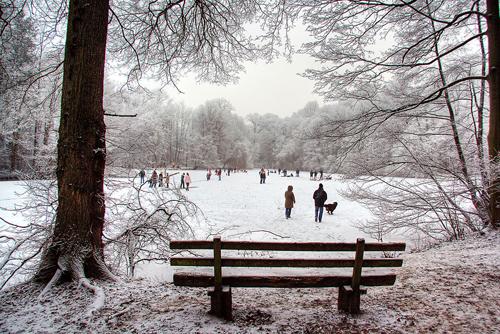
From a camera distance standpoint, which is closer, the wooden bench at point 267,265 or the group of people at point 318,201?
the wooden bench at point 267,265

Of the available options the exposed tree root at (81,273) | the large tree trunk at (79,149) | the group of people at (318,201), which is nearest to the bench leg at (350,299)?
the exposed tree root at (81,273)

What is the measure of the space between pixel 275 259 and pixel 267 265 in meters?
0.11

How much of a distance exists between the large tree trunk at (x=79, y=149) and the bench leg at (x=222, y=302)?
5.99ft

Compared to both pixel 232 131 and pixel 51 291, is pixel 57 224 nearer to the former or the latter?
pixel 51 291

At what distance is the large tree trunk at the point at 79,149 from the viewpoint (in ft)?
11.2

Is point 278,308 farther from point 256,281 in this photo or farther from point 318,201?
point 318,201

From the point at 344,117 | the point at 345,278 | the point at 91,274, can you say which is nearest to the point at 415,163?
the point at 344,117

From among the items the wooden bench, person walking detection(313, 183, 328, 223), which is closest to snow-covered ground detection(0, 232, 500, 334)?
the wooden bench

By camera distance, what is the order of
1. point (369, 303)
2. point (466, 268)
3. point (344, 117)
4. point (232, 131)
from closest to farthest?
point (369, 303) → point (466, 268) → point (344, 117) → point (232, 131)

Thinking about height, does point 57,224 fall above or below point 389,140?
below

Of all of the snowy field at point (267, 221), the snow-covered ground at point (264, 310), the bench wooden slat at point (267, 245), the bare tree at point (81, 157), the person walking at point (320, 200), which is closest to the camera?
the snow-covered ground at point (264, 310)

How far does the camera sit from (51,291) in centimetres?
312

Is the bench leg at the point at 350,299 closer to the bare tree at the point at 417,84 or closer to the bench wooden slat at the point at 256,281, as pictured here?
the bench wooden slat at the point at 256,281

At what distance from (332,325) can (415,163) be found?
6217 mm
